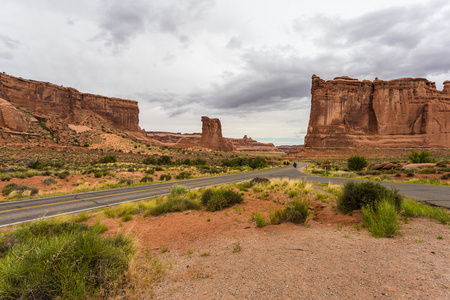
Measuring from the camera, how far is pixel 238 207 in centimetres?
841

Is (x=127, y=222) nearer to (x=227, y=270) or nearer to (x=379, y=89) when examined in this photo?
(x=227, y=270)

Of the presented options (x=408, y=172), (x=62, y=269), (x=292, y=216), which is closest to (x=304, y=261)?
(x=292, y=216)

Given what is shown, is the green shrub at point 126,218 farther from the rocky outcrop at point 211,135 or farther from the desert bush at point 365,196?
the rocky outcrop at point 211,135

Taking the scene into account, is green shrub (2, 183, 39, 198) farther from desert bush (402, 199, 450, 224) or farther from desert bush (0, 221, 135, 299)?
desert bush (402, 199, 450, 224)

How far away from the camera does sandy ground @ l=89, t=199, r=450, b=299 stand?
287 cm

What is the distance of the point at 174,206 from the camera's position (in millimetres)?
8570

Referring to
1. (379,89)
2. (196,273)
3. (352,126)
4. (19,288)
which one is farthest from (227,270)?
(379,89)

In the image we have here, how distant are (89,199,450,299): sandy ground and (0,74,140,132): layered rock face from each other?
8179 cm

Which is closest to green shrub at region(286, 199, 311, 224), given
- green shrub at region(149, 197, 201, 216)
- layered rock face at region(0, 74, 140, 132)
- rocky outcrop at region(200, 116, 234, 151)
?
green shrub at region(149, 197, 201, 216)

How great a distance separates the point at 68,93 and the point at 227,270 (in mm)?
96785

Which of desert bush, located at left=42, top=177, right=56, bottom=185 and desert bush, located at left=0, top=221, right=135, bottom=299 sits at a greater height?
desert bush, located at left=0, top=221, right=135, bottom=299

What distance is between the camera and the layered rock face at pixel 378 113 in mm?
74938

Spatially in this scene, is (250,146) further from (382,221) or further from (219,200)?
(382,221)

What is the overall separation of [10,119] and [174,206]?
62436mm
